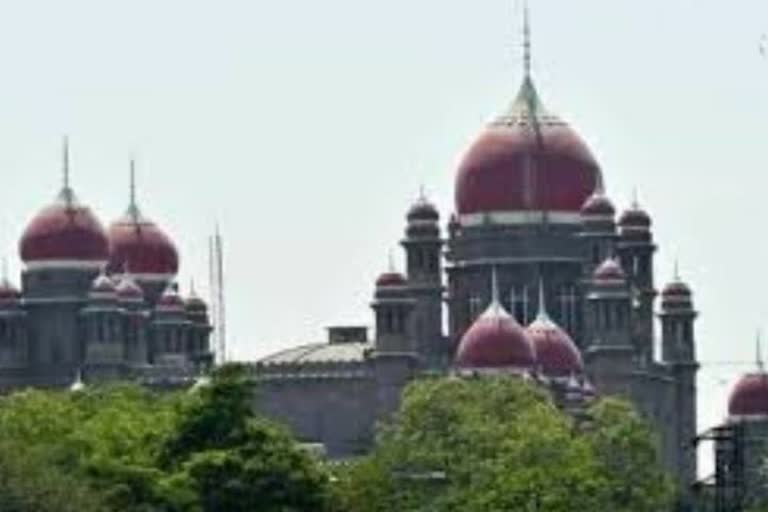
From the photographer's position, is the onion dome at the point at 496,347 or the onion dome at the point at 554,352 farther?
the onion dome at the point at 554,352

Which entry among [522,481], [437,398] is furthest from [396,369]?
[522,481]

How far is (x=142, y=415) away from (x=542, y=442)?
853 cm

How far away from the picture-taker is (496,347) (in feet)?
628

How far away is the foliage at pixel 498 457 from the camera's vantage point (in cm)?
13588

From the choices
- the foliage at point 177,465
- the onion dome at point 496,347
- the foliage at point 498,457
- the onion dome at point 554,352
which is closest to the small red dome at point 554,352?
the onion dome at point 554,352

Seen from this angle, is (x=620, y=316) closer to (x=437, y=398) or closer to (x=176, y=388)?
(x=176, y=388)

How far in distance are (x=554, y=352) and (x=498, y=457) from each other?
49205 millimetres

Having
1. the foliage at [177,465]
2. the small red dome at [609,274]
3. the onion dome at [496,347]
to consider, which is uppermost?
the small red dome at [609,274]

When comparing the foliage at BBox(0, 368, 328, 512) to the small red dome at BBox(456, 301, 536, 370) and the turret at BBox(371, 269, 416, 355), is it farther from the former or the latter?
the turret at BBox(371, 269, 416, 355)

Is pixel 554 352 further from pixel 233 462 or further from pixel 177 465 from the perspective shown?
pixel 233 462

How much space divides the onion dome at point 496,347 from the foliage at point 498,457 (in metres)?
13.0

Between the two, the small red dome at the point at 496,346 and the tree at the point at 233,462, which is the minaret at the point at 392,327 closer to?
the small red dome at the point at 496,346

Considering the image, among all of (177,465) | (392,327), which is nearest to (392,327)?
(392,327)

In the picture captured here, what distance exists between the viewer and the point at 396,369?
19838cm
